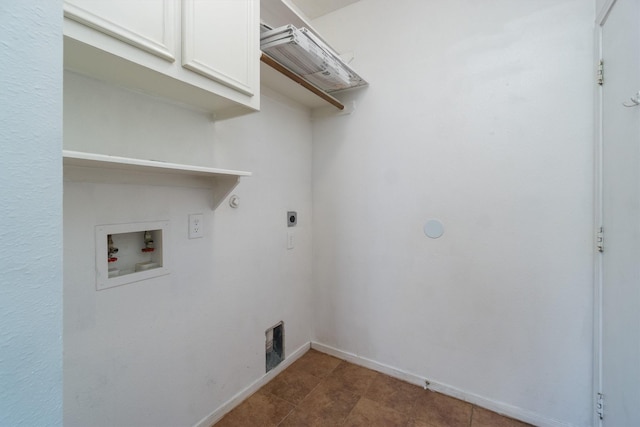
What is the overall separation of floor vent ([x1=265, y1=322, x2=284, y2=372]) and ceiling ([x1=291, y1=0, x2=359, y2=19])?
8.13ft

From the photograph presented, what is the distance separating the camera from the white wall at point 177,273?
1056mm

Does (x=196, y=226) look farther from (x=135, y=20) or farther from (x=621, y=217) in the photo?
(x=621, y=217)

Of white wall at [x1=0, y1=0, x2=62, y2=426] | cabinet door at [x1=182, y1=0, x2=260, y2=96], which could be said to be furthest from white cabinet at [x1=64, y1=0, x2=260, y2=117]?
white wall at [x1=0, y1=0, x2=62, y2=426]

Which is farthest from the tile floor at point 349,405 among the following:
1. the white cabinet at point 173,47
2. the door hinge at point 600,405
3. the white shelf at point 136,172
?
the white cabinet at point 173,47

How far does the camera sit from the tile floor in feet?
5.27

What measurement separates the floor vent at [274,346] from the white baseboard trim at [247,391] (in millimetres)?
38

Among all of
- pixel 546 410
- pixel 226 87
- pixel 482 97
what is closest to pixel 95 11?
pixel 226 87

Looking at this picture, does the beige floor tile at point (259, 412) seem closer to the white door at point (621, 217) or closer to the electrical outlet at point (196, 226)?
the electrical outlet at point (196, 226)

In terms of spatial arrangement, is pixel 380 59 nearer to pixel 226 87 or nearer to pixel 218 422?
pixel 226 87

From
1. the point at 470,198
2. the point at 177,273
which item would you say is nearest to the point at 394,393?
the point at 470,198

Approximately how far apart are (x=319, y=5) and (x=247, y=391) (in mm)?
2857

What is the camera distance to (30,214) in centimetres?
41

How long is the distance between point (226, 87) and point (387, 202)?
1335mm

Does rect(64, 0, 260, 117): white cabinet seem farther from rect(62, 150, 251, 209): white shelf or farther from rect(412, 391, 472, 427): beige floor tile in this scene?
rect(412, 391, 472, 427): beige floor tile
